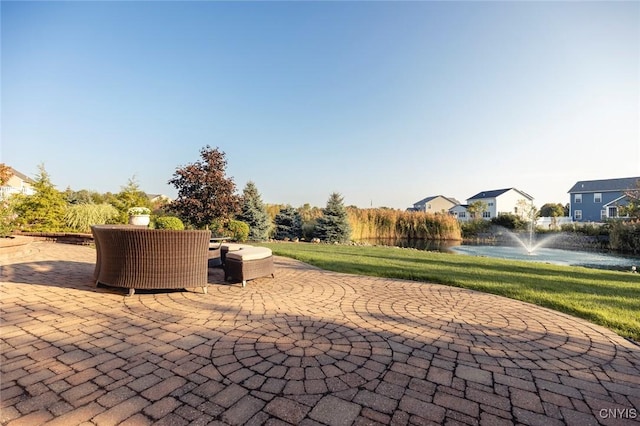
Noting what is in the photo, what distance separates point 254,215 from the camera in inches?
608

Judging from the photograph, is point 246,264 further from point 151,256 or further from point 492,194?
point 492,194

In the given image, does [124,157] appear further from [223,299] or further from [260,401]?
[260,401]

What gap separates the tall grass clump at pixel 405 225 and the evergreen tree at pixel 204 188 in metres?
9.70

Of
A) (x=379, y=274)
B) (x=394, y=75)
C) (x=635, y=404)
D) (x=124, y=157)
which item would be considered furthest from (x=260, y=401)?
(x=124, y=157)

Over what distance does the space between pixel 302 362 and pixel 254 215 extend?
13933 millimetres

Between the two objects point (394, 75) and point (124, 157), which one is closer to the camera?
point (394, 75)

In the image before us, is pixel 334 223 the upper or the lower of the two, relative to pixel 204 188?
lower

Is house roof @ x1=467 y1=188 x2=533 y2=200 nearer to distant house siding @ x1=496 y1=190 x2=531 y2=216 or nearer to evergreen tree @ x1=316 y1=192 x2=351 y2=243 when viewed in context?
distant house siding @ x1=496 y1=190 x2=531 y2=216

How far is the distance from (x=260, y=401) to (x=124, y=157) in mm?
13611

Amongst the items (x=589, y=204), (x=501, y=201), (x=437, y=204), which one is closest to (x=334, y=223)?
(x=501, y=201)

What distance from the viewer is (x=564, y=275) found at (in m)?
5.70

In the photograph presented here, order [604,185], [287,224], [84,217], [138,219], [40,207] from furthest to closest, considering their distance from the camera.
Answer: [604,185] → [287,224] → [84,217] → [40,207] → [138,219]

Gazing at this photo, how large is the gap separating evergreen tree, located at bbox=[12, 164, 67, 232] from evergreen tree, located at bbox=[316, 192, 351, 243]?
36.8ft

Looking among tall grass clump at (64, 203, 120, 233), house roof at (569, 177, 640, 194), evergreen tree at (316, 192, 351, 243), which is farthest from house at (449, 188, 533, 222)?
tall grass clump at (64, 203, 120, 233)
